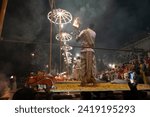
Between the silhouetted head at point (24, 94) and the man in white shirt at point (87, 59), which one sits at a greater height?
the man in white shirt at point (87, 59)

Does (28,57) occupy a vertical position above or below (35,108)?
above

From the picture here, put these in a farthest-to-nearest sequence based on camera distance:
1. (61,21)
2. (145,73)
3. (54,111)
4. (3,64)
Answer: (3,64) < (61,21) < (145,73) < (54,111)

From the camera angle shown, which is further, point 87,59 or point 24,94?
point 87,59

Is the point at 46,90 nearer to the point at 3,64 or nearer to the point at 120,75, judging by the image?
the point at 120,75

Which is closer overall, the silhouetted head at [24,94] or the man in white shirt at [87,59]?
the silhouetted head at [24,94]

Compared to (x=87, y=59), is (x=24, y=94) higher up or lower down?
lower down

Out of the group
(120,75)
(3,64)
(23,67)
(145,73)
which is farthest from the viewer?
(23,67)

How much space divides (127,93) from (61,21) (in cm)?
527

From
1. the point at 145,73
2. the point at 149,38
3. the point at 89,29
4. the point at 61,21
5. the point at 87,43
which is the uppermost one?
the point at 149,38

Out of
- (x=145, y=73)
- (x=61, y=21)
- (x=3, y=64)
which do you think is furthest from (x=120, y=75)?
(x=3, y=64)

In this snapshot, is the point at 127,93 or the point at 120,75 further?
the point at 120,75

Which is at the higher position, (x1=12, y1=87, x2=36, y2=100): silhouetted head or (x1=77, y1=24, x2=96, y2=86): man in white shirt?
(x1=77, y1=24, x2=96, y2=86): man in white shirt

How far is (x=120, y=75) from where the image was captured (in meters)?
11.8

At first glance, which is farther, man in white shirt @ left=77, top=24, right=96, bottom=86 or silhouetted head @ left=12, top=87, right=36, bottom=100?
man in white shirt @ left=77, top=24, right=96, bottom=86
